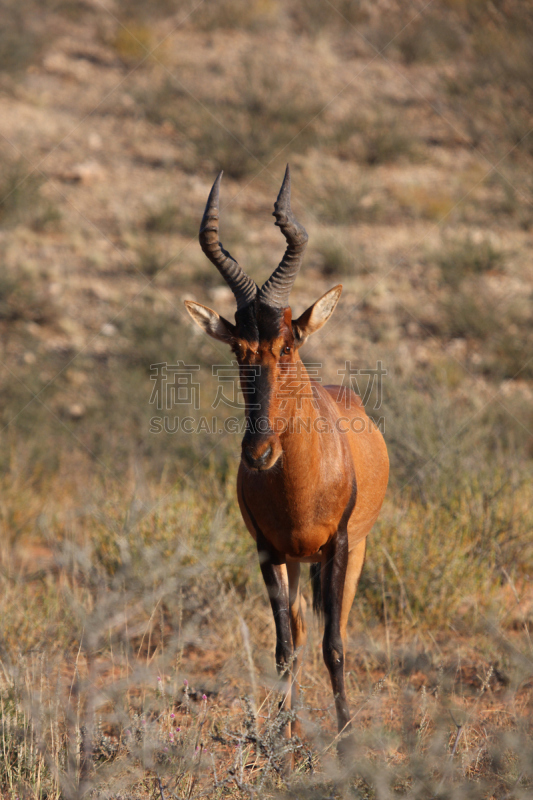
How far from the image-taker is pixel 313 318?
428cm

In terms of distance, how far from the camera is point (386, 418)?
782cm

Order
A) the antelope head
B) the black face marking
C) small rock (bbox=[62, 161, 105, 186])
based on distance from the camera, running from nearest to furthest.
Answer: the antelope head, the black face marking, small rock (bbox=[62, 161, 105, 186])

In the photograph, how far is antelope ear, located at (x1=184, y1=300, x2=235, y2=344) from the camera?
436cm

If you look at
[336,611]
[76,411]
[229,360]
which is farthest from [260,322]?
[76,411]

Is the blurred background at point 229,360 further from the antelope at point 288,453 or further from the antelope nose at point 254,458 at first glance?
the antelope nose at point 254,458

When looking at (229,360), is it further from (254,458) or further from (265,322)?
(254,458)

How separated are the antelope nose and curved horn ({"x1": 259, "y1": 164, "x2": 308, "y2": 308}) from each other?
86 centimetres

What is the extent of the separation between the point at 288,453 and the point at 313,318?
853mm

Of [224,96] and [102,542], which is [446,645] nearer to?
[102,542]

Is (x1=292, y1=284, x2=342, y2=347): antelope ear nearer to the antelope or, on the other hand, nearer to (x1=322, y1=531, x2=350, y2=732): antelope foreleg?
the antelope

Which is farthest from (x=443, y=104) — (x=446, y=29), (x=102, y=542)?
(x=102, y=542)

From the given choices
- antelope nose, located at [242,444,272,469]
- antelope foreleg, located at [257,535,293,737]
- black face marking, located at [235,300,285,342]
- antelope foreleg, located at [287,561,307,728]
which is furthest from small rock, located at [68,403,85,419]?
antelope nose, located at [242,444,272,469]

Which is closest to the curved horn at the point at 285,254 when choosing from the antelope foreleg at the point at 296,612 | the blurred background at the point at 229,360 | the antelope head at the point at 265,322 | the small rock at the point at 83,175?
the antelope head at the point at 265,322

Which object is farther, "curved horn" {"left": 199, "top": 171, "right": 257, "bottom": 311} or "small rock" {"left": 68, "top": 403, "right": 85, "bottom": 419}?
"small rock" {"left": 68, "top": 403, "right": 85, "bottom": 419}
